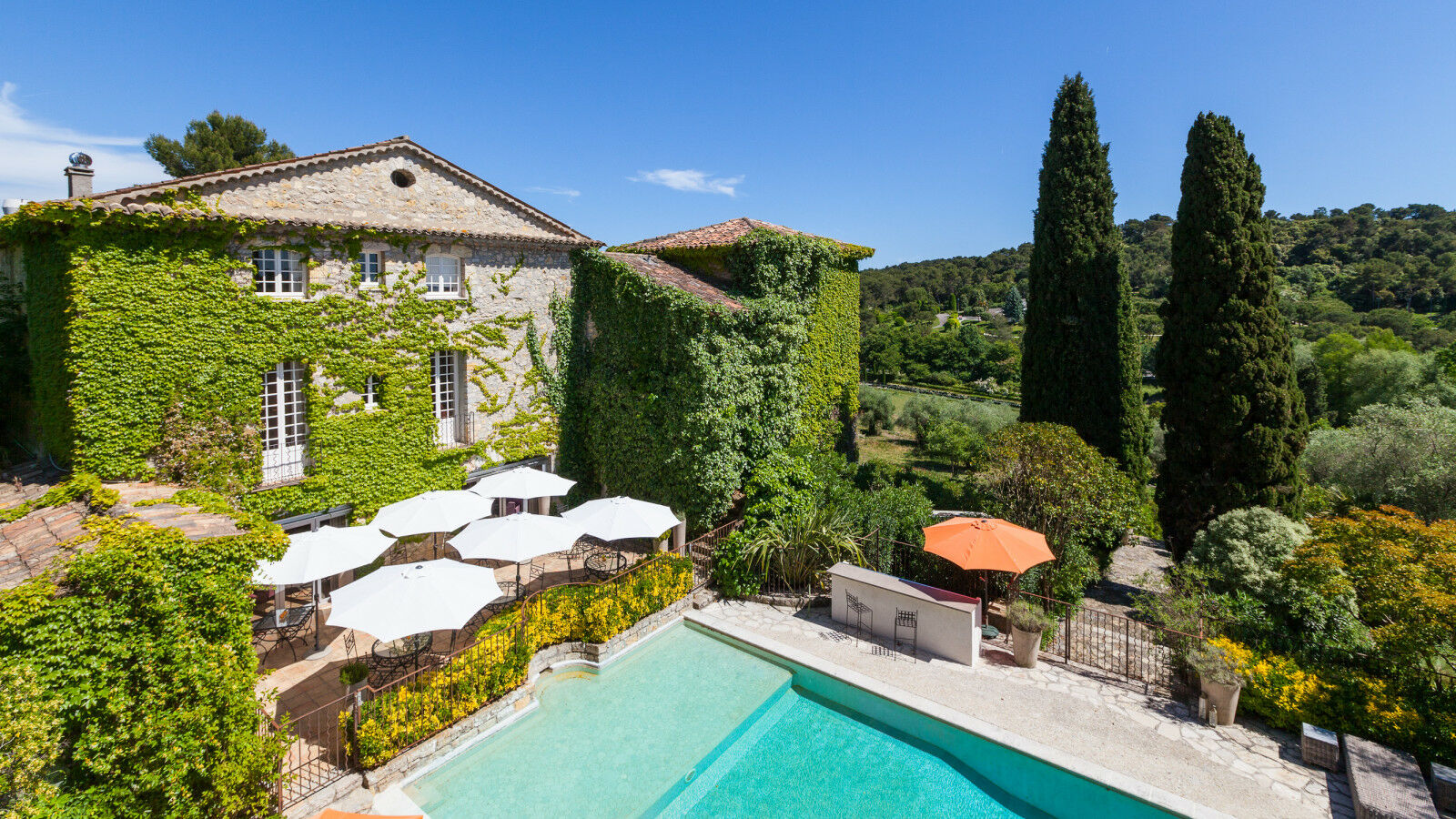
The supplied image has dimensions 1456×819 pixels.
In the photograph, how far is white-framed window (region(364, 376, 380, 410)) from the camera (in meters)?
15.8

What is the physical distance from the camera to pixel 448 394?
58.0ft

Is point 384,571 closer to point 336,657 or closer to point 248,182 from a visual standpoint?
point 336,657

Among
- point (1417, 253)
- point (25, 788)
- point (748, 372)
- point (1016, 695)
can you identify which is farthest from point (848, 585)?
point (1417, 253)

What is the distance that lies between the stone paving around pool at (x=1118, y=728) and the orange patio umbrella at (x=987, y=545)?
6.89ft

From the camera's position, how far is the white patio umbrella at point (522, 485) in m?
15.3

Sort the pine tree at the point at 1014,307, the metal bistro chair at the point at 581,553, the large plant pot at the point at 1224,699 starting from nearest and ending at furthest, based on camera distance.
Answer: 1. the large plant pot at the point at 1224,699
2. the metal bistro chair at the point at 581,553
3. the pine tree at the point at 1014,307

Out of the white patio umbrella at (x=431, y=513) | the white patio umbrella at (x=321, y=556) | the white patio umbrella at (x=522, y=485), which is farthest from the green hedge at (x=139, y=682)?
the white patio umbrella at (x=522, y=485)

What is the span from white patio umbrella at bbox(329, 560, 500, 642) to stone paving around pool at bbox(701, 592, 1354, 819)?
6.05 metres

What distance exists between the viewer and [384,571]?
34.4 ft

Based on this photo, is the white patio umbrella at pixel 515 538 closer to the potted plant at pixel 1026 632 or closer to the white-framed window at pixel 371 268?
the white-framed window at pixel 371 268

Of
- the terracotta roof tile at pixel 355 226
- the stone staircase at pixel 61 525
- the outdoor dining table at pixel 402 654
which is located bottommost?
the outdoor dining table at pixel 402 654

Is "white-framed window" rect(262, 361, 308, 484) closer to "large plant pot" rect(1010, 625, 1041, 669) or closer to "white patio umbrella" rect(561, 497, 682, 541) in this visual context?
"white patio umbrella" rect(561, 497, 682, 541)

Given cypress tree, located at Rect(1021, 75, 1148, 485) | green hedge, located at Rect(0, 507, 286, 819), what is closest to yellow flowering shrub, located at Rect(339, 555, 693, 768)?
green hedge, located at Rect(0, 507, 286, 819)

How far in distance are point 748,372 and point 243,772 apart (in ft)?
42.5
